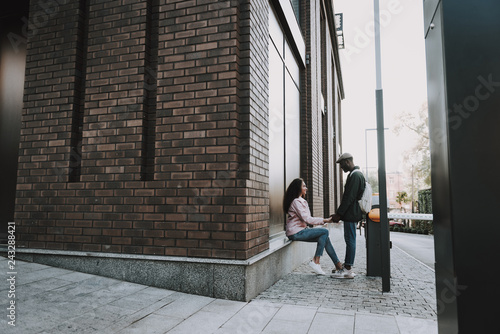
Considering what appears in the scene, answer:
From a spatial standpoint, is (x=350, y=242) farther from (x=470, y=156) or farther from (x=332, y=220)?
(x=470, y=156)

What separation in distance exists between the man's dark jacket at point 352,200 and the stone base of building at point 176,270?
1843mm

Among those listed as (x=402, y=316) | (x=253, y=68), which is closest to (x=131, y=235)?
(x=253, y=68)

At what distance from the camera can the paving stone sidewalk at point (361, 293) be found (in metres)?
4.04

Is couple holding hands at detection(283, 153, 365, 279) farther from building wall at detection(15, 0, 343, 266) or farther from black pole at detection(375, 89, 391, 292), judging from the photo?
building wall at detection(15, 0, 343, 266)

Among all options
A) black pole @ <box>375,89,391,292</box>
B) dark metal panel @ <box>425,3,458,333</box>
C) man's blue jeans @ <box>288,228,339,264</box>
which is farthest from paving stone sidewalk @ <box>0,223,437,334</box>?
dark metal panel @ <box>425,3,458,333</box>

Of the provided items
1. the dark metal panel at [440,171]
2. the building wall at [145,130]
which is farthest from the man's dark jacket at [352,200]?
the dark metal panel at [440,171]

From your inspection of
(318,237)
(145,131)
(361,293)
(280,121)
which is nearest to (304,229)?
(318,237)

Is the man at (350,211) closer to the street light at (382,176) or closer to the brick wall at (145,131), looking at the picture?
the street light at (382,176)

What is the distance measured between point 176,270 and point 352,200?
3167mm

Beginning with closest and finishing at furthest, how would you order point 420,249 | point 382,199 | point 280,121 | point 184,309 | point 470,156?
1. point 470,156
2. point 184,309
3. point 382,199
4. point 280,121
5. point 420,249

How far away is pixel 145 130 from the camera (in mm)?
4602

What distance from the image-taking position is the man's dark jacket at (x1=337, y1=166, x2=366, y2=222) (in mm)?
5945

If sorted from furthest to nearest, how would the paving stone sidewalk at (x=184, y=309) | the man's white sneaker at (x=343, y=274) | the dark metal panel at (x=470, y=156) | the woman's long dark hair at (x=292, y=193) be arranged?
1. the woman's long dark hair at (x=292, y=193)
2. the man's white sneaker at (x=343, y=274)
3. the paving stone sidewalk at (x=184, y=309)
4. the dark metal panel at (x=470, y=156)

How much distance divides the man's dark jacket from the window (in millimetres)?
1229
